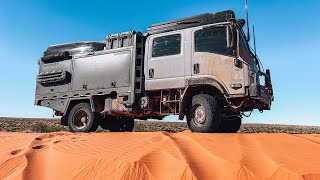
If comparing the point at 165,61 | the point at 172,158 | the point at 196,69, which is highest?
the point at 165,61

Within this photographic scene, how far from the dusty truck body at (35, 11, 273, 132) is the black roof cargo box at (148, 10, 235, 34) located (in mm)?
26

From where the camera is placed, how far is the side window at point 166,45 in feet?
29.1

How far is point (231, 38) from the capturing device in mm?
7746

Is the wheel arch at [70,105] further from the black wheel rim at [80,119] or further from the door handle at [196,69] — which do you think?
the door handle at [196,69]

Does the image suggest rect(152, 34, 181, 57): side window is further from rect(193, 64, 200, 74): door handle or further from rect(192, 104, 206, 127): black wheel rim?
rect(192, 104, 206, 127): black wheel rim

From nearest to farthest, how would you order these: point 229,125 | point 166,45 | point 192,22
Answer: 1. point 192,22
2. point 166,45
3. point 229,125

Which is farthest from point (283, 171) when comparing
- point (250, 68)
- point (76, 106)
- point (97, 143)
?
point (76, 106)

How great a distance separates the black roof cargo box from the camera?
8.41m

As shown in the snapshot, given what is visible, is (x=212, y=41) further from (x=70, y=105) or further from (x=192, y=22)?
(x=70, y=105)

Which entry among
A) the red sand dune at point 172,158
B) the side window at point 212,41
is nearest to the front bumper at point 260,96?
the side window at point 212,41

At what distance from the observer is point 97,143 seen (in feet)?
20.4

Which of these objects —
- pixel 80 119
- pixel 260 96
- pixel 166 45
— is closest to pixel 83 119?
pixel 80 119

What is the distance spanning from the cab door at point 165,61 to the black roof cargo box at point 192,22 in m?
0.21

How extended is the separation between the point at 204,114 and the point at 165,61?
2033 millimetres
